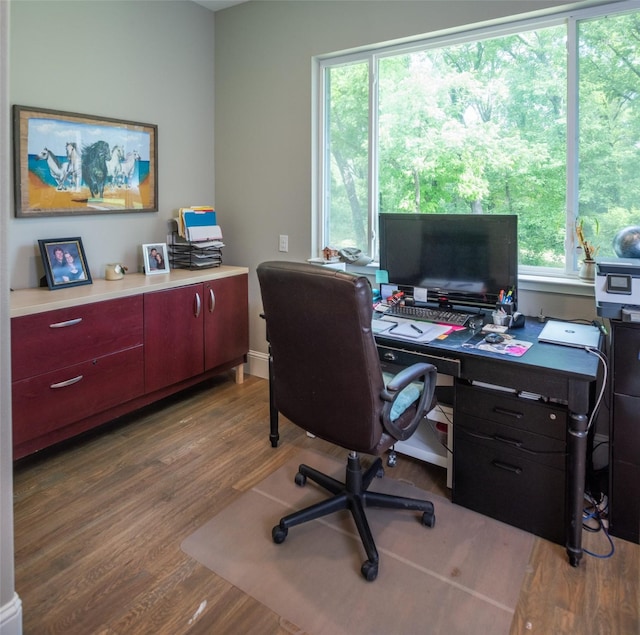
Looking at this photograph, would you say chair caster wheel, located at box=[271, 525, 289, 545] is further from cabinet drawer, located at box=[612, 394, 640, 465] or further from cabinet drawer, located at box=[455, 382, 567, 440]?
cabinet drawer, located at box=[612, 394, 640, 465]

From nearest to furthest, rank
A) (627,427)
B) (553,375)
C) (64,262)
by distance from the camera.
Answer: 1. (553,375)
2. (627,427)
3. (64,262)

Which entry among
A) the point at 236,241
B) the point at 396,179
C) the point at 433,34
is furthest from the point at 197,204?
the point at 433,34

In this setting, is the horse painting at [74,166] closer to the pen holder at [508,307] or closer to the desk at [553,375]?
the desk at [553,375]

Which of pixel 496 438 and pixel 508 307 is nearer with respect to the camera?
pixel 496 438

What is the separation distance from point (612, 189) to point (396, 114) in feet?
4.22

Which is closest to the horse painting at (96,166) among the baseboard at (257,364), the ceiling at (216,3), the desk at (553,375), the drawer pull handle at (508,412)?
the ceiling at (216,3)

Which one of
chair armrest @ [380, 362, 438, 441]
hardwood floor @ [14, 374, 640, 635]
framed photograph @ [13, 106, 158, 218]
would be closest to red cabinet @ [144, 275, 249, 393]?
hardwood floor @ [14, 374, 640, 635]

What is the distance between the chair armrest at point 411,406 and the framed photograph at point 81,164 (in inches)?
86.3

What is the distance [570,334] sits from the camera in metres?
2.11

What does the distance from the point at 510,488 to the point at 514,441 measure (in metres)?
0.20

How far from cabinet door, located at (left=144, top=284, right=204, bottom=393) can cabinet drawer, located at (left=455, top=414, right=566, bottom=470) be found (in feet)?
5.76

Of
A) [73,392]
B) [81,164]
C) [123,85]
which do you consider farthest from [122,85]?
[73,392]

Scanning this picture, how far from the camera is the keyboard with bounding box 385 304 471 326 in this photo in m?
2.37

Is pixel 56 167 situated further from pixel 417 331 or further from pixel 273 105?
pixel 417 331
